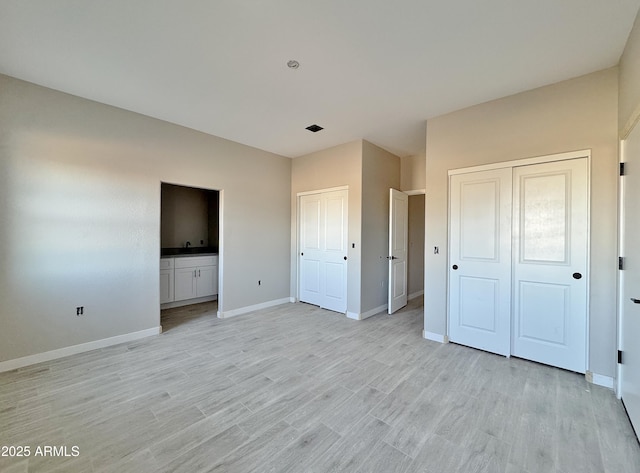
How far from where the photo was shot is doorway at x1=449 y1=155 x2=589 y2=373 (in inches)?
101

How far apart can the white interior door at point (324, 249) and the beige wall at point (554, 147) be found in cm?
155

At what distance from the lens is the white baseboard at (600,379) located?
2365 millimetres

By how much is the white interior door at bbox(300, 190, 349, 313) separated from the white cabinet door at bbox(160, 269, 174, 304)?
238 cm

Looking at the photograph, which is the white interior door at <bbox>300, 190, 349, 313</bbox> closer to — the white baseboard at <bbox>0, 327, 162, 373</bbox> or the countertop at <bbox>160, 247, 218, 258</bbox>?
the countertop at <bbox>160, 247, 218, 258</bbox>

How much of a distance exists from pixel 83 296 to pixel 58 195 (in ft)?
3.84

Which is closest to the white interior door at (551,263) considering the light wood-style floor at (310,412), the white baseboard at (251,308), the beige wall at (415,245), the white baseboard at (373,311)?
the light wood-style floor at (310,412)

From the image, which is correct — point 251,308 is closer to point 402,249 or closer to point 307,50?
point 402,249

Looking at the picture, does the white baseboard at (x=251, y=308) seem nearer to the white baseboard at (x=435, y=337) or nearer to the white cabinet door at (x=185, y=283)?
the white cabinet door at (x=185, y=283)

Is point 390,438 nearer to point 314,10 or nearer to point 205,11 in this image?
point 314,10

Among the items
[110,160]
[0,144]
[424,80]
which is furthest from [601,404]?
[0,144]

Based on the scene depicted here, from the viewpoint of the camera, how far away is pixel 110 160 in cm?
324

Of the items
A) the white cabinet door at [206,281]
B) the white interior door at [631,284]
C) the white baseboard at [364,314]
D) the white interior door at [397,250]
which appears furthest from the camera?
the white cabinet door at [206,281]

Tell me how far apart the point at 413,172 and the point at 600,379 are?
3804mm

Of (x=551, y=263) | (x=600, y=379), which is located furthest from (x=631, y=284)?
(x=600, y=379)
